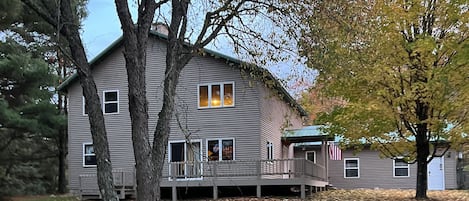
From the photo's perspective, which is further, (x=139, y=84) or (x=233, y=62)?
(x=233, y=62)

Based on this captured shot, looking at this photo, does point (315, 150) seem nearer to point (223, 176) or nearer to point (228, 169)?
point (228, 169)

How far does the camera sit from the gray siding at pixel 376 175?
26.3m

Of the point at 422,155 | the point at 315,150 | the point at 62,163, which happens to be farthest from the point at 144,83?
the point at 62,163

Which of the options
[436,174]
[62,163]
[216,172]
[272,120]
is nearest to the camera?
[216,172]

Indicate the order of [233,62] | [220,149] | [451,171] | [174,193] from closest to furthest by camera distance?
[174,193] → [233,62] → [220,149] → [451,171]

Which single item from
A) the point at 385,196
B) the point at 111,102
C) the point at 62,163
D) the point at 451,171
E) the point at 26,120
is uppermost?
the point at 111,102

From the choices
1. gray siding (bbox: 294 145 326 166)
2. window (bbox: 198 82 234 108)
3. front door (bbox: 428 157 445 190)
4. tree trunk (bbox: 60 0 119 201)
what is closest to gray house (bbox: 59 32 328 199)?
window (bbox: 198 82 234 108)

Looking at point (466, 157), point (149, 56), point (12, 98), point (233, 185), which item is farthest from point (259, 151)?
point (466, 157)

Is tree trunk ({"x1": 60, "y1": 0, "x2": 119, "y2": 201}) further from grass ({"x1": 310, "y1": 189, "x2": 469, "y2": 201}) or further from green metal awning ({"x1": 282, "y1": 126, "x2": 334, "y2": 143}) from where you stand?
green metal awning ({"x1": 282, "y1": 126, "x2": 334, "y2": 143})

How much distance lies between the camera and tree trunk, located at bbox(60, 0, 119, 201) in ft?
29.2

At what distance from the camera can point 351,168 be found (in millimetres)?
27641

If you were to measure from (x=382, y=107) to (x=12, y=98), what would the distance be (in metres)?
15.4

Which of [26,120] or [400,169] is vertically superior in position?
[26,120]

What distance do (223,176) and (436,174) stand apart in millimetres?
12937
